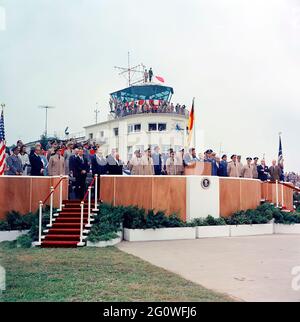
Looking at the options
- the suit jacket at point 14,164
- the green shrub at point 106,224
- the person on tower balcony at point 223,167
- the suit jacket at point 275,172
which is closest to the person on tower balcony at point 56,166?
the suit jacket at point 14,164

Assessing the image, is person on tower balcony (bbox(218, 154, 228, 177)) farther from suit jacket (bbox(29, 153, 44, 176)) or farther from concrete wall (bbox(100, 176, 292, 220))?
suit jacket (bbox(29, 153, 44, 176))

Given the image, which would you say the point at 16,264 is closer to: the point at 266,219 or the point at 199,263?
the point at 199,263

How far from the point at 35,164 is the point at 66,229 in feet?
9.38

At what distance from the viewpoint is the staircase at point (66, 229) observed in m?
9.39

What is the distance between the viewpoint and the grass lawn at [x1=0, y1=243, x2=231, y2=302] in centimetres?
491

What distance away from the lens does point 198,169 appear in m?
12.5

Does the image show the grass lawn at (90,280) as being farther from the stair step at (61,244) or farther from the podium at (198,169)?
the podium at (198,169)

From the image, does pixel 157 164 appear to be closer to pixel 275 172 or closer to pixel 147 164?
pixel 147 164

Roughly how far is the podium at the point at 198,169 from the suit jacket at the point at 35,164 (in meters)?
4.45

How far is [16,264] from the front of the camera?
7.12m

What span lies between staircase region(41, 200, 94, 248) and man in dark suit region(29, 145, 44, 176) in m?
1.47

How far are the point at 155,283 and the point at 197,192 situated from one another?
6.72m
